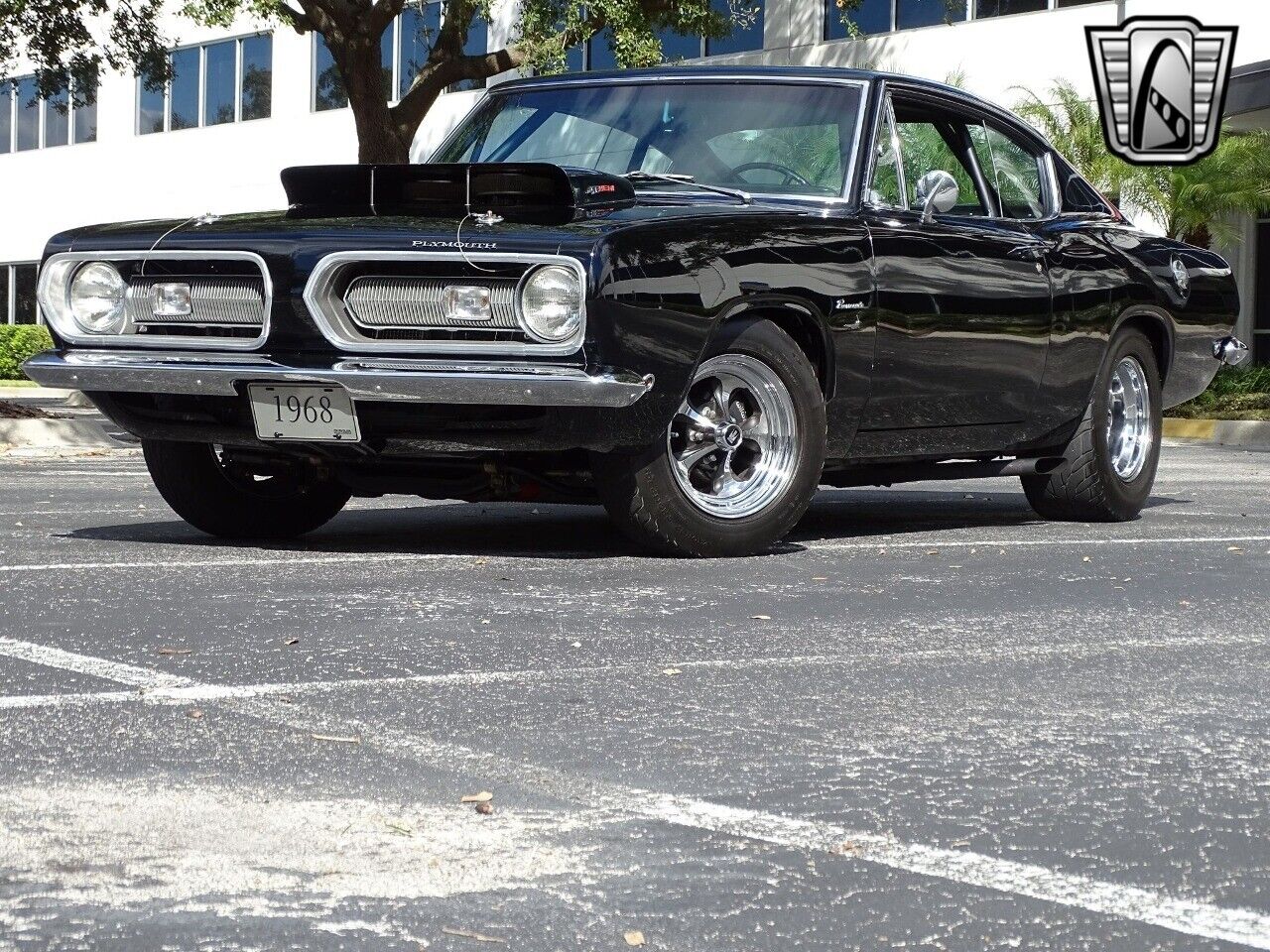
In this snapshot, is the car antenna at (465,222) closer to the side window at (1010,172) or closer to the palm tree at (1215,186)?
the side window at (1010,172)

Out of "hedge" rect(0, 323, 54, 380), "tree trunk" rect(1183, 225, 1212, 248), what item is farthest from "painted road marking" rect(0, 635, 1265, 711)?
"hedge" rect(0, 323, 54, 380)

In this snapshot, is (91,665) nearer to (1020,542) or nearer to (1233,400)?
(1020,542)

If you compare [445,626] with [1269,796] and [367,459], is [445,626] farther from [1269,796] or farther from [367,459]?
[1269,796]

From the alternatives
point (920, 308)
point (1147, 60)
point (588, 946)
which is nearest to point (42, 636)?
point (588, 946)

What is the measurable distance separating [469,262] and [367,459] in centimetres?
86

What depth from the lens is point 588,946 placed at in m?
2.65

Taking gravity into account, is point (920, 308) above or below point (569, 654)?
above

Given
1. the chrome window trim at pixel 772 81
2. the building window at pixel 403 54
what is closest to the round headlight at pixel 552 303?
the chrome window trim at pixel 772 81

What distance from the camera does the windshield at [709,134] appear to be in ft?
23.9

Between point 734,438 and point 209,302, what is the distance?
1711 mm

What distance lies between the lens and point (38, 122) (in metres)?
43.6

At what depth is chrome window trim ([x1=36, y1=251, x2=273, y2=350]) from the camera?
6.37 m

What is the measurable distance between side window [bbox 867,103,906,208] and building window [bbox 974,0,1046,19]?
19.8 m

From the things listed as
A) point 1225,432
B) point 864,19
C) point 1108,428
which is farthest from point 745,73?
point 864,19
